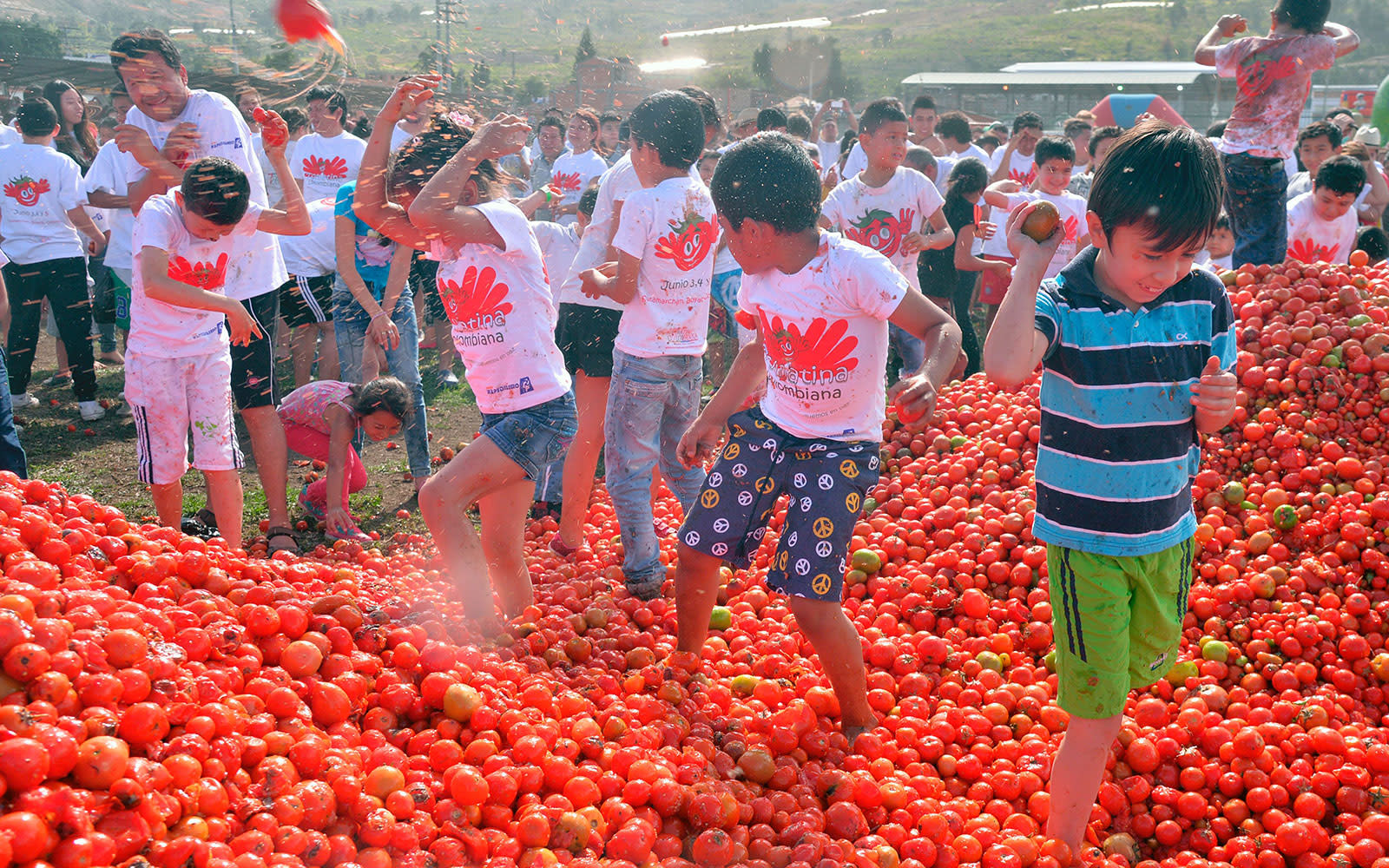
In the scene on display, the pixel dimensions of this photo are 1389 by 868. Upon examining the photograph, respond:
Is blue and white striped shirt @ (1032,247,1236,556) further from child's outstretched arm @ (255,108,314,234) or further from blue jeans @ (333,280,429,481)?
blue jeans @ (333,280,429,481)

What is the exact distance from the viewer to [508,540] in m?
3.98

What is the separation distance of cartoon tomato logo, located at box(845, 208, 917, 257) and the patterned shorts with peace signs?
11.9ft

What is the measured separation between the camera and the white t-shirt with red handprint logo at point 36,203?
7.77m

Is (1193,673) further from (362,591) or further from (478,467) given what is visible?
(362,591)

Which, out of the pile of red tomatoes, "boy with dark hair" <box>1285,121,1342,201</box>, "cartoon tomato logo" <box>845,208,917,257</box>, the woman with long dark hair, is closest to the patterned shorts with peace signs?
the pile of red tomatoes

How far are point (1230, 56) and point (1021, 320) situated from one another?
5465 mm

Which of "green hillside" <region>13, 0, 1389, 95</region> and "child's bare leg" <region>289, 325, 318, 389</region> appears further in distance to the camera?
"green hillside" <region>13, 0, 1389, 95</region>

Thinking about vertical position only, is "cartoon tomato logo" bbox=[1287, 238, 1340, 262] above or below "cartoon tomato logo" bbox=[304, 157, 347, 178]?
below

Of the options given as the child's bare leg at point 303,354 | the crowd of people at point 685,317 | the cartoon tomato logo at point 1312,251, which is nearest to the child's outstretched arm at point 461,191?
the crowd of people at point 685,317

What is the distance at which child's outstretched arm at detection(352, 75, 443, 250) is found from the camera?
3.91m

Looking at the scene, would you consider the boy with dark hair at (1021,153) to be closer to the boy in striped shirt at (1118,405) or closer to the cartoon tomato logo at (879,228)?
the cartoon tomato logo at (879,228)

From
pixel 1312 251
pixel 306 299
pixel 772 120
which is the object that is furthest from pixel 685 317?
pixel 1312 251

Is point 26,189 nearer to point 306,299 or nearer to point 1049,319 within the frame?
point 306,299

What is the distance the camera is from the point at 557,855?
243cm
